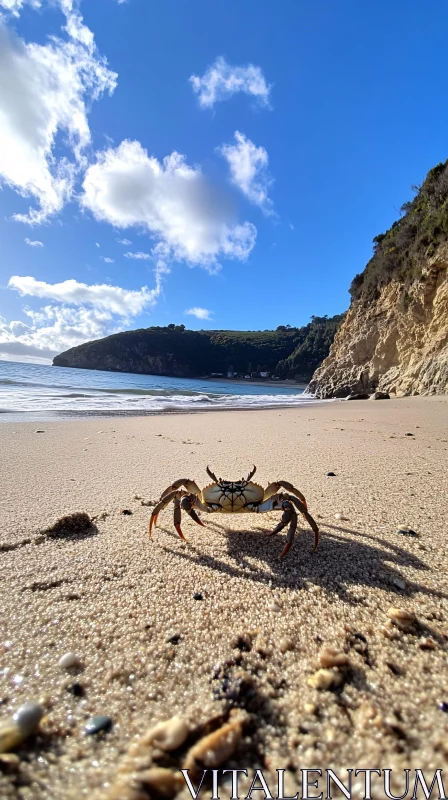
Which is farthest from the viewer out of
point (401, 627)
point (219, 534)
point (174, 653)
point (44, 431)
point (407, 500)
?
point (44, 431)

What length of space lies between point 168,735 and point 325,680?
1.79 ft

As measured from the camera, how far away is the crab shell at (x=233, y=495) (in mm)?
2363

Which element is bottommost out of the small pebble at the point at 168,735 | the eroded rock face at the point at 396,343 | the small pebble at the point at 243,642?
the small pebble at the point at 243,642

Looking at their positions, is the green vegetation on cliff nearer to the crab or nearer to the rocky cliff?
the rocky cliff

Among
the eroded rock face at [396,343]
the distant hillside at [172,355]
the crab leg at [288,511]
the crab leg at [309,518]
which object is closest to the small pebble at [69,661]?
the crab leg at [288,511]

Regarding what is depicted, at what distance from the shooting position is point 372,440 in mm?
6047

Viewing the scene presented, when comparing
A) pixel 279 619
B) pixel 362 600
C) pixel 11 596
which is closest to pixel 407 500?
pixel 362 600

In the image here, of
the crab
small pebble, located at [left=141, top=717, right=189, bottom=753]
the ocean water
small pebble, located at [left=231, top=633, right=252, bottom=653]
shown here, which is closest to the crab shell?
the crab

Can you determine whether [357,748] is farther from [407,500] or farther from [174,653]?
[407,500]

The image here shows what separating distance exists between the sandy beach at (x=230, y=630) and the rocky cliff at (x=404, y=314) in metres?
16.0

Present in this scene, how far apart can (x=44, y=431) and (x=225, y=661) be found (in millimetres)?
6993

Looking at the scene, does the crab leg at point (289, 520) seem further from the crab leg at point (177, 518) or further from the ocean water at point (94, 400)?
the ocean water at point (94, 400)

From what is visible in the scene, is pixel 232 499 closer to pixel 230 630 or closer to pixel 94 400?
pixel 230 630

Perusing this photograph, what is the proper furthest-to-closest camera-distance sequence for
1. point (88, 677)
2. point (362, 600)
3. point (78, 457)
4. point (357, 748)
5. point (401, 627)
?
point (78, 457)
point (362, 600)
point (401, 627)
point (88, 677)
point (357, 748)
